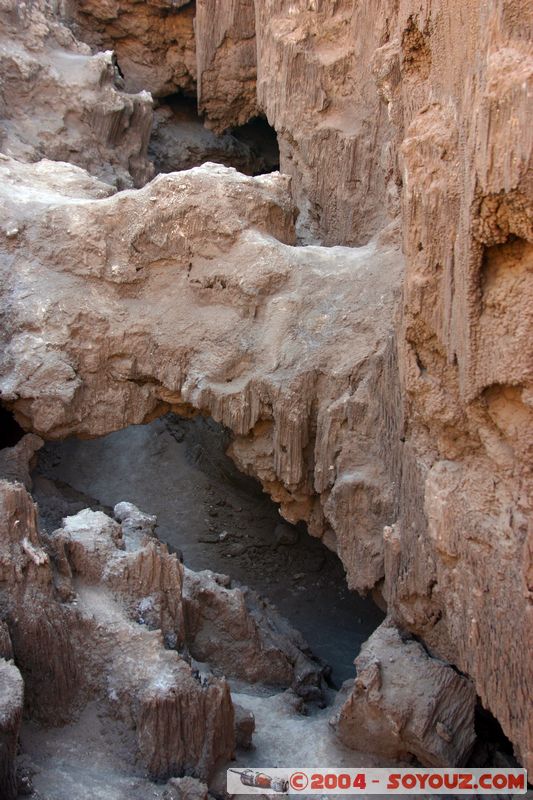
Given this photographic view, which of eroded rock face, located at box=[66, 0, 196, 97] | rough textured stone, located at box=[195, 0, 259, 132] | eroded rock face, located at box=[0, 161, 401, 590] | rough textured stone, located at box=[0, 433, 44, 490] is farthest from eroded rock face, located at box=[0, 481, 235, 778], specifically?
eroded rock face, located at box=[66, 0, 196, 97]

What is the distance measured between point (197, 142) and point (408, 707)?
894cm

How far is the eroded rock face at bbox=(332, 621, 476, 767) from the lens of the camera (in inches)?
198

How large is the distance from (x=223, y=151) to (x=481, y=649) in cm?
948

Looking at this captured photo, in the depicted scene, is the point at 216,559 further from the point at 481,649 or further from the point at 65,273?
the point at 481,649

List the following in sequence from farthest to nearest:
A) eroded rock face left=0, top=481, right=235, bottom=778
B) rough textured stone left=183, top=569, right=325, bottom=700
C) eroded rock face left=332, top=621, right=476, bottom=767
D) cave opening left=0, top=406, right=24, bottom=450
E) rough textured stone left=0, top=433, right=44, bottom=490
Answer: cave opening left=0, top=406, right=24, bottom=450
rough textured stone left=0, top=433, right=44, bottom=490
rough textured stone left=183, top=569, right=325, bottom=700
eroded rock face left=332, top=621, right=476, bottom=767
eroded rock face left=0, top=481, right=235, bottom=778

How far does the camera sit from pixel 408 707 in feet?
16.7

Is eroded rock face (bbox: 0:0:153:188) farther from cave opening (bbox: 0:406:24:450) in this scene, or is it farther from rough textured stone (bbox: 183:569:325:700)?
rough textured stone (bbox: 183:569:325:700)

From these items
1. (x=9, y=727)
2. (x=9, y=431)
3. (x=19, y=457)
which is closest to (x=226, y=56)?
(x=9, y=431)

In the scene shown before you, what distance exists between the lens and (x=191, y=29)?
11.6m

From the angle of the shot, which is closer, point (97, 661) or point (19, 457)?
point (97, 661)

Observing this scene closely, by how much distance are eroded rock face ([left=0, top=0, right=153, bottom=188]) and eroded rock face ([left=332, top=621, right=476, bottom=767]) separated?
244 inches

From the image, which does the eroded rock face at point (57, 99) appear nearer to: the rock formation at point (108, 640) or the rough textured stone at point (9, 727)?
the rock formation at point (108, 640)

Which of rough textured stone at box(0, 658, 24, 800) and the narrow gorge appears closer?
the narrow gorge

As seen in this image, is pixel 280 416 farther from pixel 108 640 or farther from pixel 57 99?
pixel 57 99
